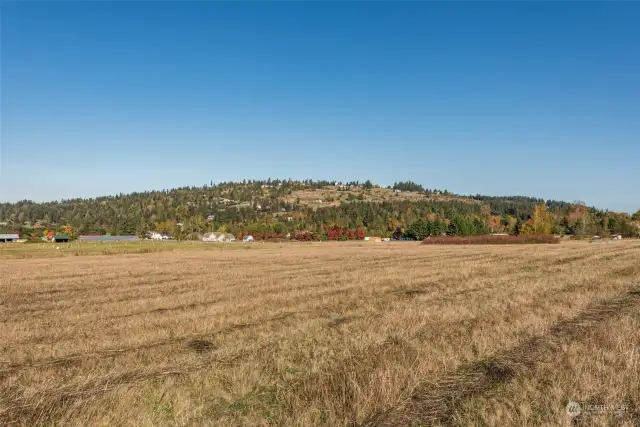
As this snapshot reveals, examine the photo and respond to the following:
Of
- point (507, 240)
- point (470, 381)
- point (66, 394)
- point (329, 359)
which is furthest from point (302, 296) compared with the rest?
point (507, 240)

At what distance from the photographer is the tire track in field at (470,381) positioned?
648 centimetres

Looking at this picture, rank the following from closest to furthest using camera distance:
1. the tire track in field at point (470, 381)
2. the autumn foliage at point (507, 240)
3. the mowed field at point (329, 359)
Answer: the tire track in field at point (470, 381) → the mowed field at point (329, 359) → the autumn foliage at point (507, 240)

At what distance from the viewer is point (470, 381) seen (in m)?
7.87

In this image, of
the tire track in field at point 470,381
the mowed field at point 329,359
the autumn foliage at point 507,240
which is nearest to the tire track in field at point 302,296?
the mowed field at point 329,359

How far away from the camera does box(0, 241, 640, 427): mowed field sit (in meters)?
6.73

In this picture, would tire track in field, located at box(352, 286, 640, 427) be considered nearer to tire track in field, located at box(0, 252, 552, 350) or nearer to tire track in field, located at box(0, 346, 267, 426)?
tire track in field, located at box(0, 346, 267, 426)

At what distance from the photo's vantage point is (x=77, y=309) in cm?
1727

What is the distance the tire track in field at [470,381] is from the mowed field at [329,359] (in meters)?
0.03

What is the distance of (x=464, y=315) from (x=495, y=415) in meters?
7.51

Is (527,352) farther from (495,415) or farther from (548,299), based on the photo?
(548,299)

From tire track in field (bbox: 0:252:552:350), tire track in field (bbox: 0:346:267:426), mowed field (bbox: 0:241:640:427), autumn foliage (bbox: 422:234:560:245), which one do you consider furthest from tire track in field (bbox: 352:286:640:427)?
autumn foliage (bbox: 422:234:560:245)

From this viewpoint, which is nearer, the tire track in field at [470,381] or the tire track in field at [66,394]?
the tire track in field at [470,381]

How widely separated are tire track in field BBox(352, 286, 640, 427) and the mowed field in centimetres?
3

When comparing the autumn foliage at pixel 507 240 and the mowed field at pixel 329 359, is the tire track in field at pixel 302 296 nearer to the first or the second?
the mowed field at pixel 329 359
